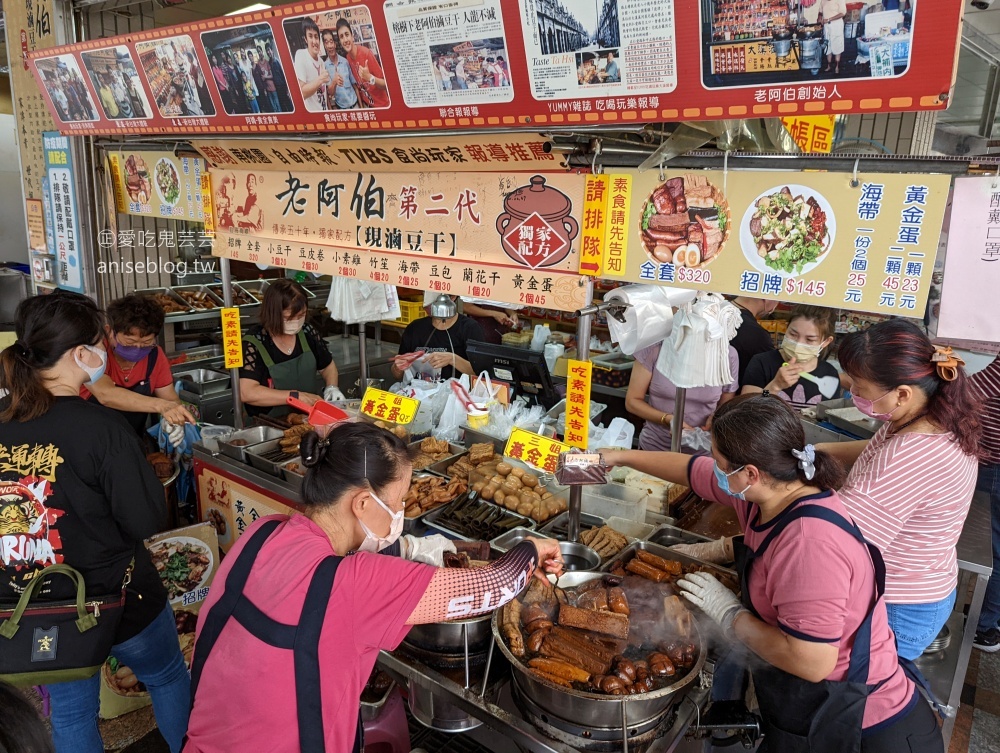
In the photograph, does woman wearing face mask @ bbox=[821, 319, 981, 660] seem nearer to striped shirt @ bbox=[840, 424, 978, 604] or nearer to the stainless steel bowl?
striped shirt @ bbox=[840, 424, 978, 604]

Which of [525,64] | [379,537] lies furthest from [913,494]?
[525,64]

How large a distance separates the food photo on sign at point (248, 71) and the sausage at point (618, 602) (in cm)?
302

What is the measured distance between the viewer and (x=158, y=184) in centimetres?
511

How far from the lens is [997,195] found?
78.9 inches

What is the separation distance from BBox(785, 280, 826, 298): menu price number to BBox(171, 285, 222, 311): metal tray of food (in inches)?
282

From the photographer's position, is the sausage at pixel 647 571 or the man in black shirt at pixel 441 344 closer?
the sausage at pixel 647 571

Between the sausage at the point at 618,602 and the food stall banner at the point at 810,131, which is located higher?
the food stall banner at the point at 810,131

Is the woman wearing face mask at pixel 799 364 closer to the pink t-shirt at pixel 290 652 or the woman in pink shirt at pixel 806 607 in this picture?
the woman in pink shirt at pixel 806 607

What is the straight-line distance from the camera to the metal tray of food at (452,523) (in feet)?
11.1

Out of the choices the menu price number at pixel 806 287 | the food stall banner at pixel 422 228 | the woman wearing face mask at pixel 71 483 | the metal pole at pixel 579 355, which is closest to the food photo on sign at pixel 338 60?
the food stall banner at pixel 422 228

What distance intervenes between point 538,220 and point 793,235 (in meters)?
1.10

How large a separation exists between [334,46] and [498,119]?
1007 millimetres

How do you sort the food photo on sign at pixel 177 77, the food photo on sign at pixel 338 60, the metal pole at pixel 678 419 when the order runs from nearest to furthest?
1. the food photo on sign at pixel 338 60
2. the food photo on sign at pixel 177 77
3. the metal pole at pixel 678 419

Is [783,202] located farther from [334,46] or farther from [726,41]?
[334,46]
